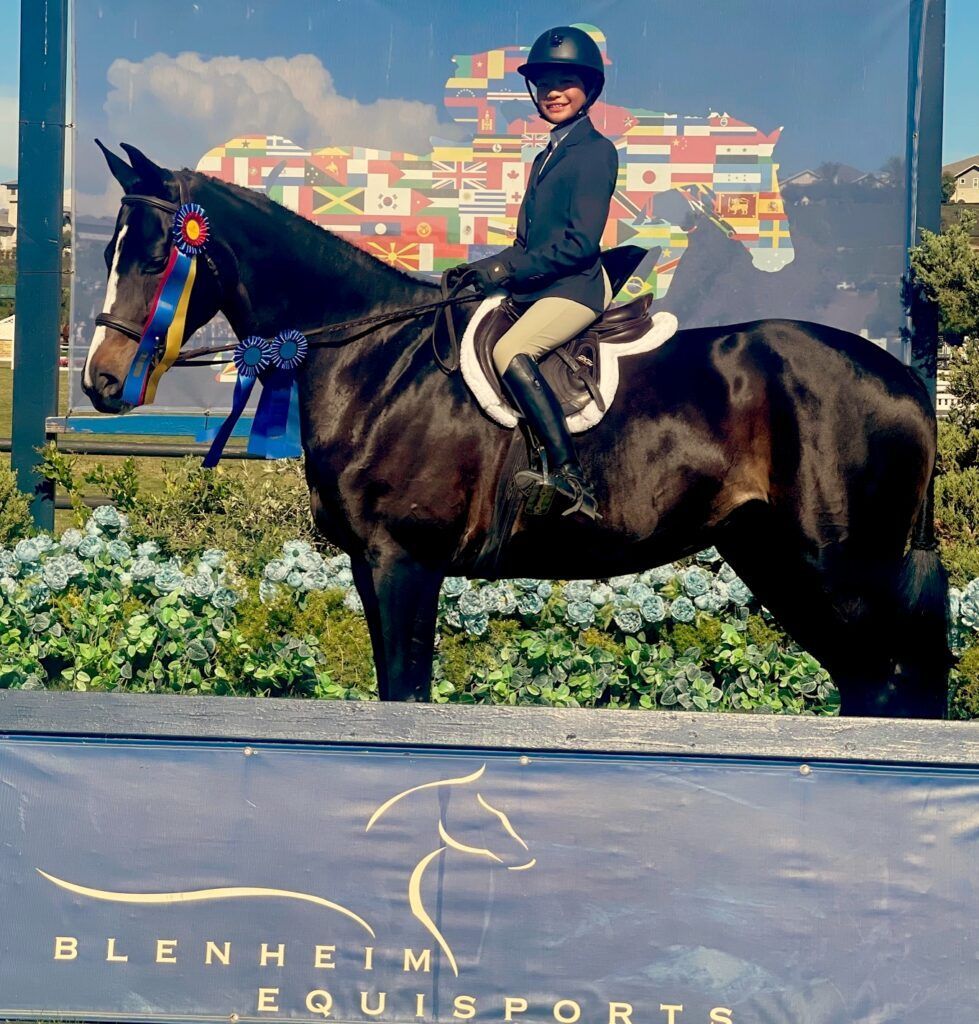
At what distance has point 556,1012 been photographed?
3375 millimetres

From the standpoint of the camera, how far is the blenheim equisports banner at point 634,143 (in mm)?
8539

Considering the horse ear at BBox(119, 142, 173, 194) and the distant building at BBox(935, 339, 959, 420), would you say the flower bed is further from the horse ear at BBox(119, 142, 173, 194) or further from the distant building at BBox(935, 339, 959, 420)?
the horse ear at BBox(119, 142, 173, 194)

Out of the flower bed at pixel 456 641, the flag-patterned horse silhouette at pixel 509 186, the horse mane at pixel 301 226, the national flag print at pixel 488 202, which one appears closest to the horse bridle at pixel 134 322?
the horse mane at pixel 301 226

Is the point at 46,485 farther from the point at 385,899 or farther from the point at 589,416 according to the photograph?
the point at 385,899

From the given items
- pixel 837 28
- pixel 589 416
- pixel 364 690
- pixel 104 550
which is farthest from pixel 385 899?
pixel 837 28

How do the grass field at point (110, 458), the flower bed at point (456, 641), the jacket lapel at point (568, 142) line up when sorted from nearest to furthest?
the jacket lapel at point (568, 142) < the flower bed at point (456, 641) < the grass field at point (110, 458)

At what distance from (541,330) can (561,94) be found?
768 millimetres

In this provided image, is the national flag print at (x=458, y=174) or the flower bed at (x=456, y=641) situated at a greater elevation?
the national flag print at (x=458, y=174)

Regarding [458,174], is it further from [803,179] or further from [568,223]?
[568,223]

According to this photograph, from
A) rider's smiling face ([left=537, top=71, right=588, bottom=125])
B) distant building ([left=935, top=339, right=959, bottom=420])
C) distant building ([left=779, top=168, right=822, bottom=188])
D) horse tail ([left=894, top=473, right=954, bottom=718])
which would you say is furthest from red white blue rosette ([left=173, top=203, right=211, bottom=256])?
distant building ([left=779, top=168, right=822, bottom=188])

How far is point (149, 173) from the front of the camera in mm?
4375

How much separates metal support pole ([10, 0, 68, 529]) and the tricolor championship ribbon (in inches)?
175

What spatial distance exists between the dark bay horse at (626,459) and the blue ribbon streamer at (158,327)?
0.09 m

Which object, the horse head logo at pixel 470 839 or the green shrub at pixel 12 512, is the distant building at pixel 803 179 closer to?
the green shrub at pixel 12 512
